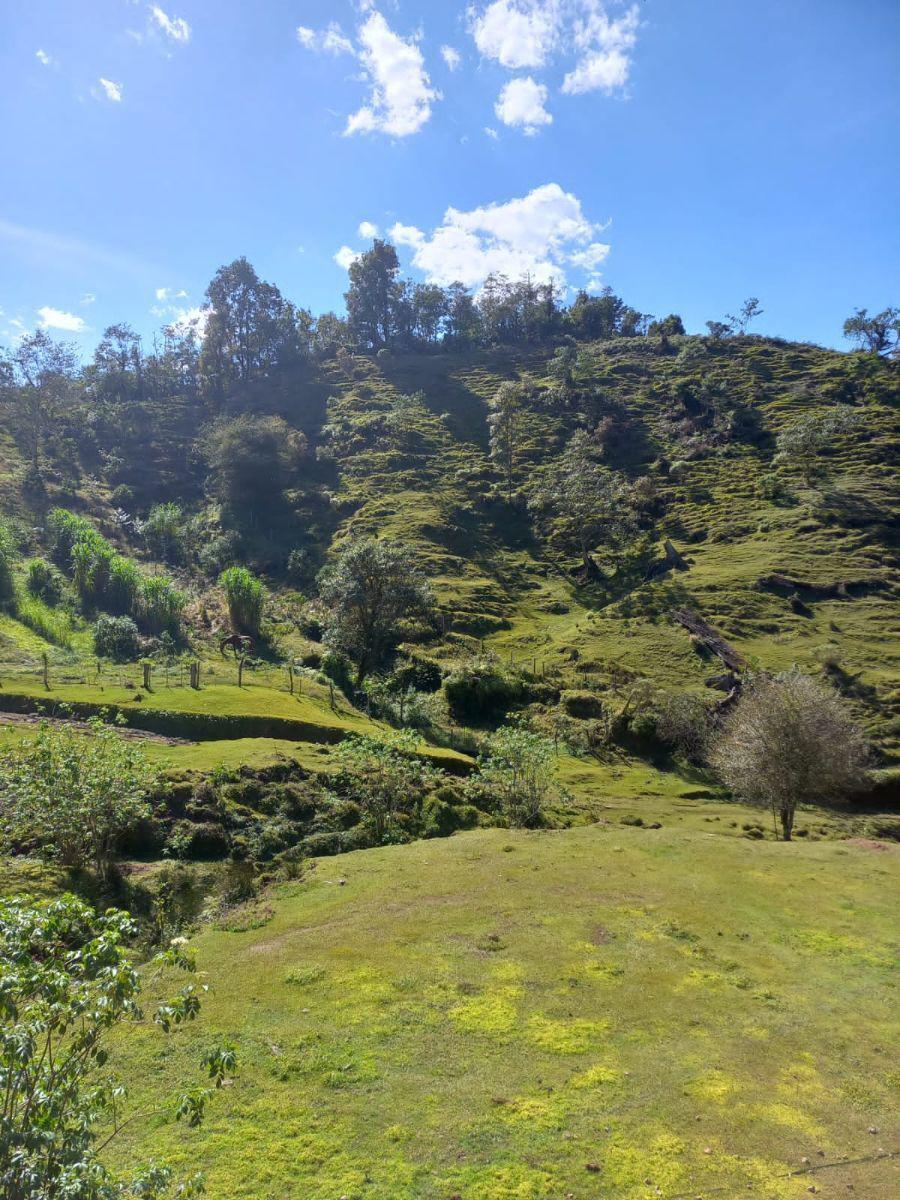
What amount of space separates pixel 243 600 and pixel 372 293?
497ft

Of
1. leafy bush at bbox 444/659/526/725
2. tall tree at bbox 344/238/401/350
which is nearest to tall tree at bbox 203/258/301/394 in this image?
tall tree at bbox 344/238/401/350

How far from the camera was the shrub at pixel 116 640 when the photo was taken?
5931cm

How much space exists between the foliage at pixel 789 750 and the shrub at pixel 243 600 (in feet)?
165

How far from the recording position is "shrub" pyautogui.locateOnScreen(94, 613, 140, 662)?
5931 centimetres

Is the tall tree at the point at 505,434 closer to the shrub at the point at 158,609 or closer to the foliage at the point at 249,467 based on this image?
the foliage at the point at 249,467

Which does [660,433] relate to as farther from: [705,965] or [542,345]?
[705,965]

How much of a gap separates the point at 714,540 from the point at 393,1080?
96935mm

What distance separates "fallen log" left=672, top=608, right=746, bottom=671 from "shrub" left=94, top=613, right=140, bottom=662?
187ft

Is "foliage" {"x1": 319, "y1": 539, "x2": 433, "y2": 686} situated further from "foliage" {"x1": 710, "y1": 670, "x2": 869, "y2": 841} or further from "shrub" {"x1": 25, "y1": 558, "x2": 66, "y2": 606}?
"foliage" {"x1": 710, "y1": 670, "x2": 869, "y2": 841}

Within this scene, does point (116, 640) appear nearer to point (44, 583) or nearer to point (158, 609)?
point (158, 609)

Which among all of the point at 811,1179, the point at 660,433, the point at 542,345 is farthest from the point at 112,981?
the point at 542,345

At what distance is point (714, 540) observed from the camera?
3947 inches

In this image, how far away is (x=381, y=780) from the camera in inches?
1352

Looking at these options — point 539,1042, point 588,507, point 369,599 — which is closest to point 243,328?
point 588,507
